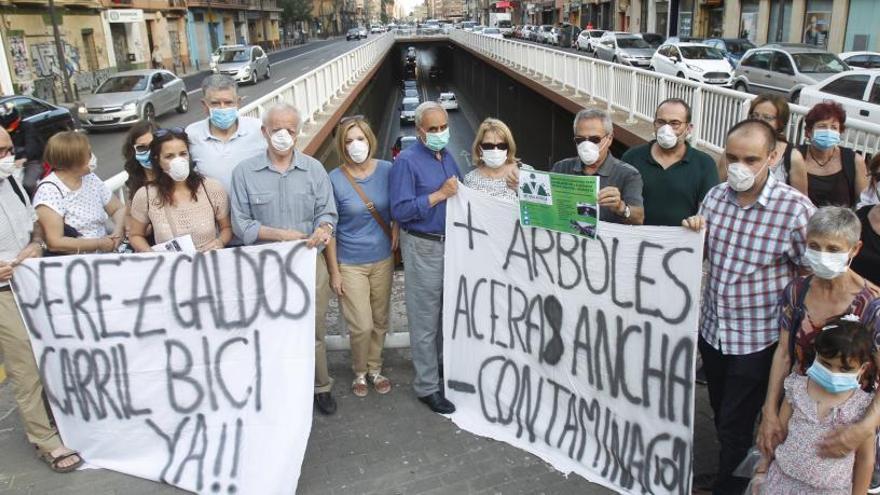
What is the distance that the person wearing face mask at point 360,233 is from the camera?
4.31 m

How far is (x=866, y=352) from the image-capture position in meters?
2.61

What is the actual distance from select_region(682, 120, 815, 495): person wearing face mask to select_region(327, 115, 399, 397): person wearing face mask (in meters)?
1.91

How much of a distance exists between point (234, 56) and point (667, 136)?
34.3 metres

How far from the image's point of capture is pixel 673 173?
14.4 feet

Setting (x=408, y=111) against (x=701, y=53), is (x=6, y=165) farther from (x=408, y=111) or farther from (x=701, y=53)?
(x=408, y=111)

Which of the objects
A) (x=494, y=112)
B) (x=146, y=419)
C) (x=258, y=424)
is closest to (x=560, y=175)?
(x=258, y=424)

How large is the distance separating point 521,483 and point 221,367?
1.82 metres

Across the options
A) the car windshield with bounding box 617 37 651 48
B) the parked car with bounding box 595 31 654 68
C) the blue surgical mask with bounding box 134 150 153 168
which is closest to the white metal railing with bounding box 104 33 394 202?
the blue surgical mask with bounding box 134 150 153 168

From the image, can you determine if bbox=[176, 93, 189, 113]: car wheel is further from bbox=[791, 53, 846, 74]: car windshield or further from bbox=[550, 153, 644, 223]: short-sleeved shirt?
bbox=[550, 153, 644, 223]: short-sleeved shirt

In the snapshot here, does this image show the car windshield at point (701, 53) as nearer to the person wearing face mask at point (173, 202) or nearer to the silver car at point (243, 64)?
the silver car at point (243, 64)

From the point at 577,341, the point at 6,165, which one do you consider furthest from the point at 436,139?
the point at 6,165

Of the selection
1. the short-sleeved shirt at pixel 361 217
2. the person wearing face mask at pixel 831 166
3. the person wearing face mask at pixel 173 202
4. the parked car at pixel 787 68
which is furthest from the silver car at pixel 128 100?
the person wearing face mask at pixel 831 166

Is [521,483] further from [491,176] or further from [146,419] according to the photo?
[146,419]

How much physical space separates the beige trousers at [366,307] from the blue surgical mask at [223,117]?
1249 mm
